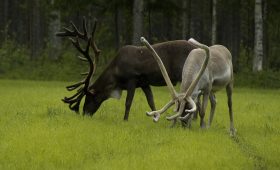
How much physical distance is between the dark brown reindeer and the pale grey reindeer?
3.68ft

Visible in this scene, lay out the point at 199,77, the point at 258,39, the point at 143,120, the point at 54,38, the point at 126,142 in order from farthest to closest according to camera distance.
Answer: the point at 54,38, the point at 258,39, the point at 143,120, the point at 199,77, the point at 126,142

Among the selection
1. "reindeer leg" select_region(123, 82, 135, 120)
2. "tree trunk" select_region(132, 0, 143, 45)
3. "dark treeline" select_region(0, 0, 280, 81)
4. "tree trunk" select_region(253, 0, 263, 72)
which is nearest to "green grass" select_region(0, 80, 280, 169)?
"reindeer leg" select_region(123, 82, 135, 120)

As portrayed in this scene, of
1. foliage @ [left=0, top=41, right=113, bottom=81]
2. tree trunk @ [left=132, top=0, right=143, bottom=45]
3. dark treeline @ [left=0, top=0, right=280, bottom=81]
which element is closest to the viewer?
tree trunk @ [left=132, top=0, right=143, bottom=45]

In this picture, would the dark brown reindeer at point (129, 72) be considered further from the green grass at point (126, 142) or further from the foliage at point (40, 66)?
the foliage at point (40, 66)

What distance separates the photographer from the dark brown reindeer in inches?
551

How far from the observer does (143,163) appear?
9.12m

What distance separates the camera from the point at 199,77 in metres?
11.3

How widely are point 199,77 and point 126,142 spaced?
1.77 m

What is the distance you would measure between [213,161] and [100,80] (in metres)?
5.64

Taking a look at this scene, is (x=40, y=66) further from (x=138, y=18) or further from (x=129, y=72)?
(x=129, y=72)

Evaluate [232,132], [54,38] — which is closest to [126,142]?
[232,132]

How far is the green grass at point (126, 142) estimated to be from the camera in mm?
9281

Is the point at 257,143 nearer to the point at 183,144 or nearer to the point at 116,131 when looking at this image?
the point at 183,144

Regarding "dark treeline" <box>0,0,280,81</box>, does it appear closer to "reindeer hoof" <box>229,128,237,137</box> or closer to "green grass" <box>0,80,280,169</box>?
"green grass" <box>0,80,280,169</box>
